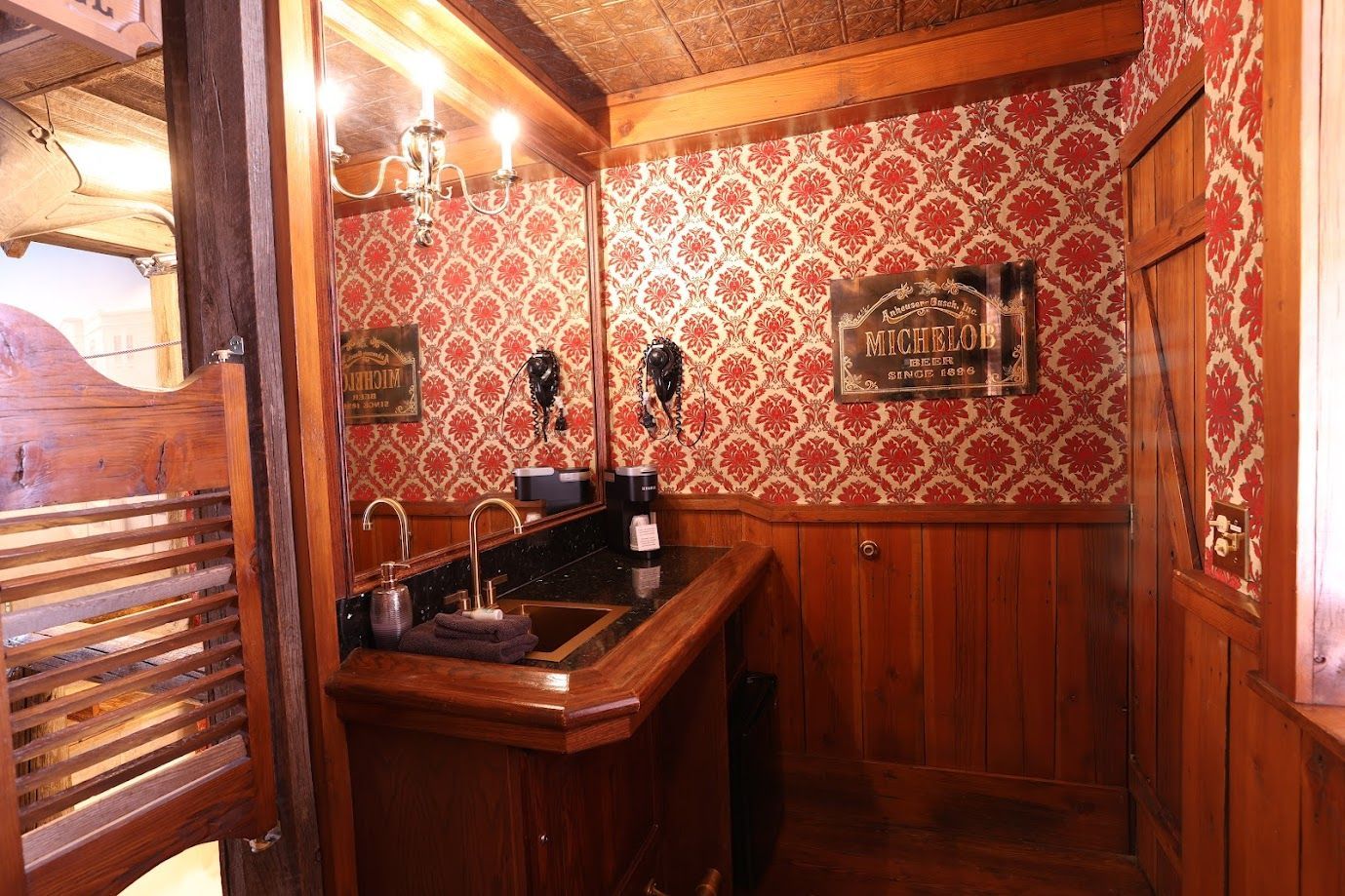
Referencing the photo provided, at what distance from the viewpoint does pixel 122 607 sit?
117cm

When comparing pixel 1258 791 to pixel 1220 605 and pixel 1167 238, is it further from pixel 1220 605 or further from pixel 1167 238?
pixel 1167 238

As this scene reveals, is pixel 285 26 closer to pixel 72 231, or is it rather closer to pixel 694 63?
pixel 72 231

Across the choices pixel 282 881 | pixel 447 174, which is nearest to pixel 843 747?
pixel 282 881

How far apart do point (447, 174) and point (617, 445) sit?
3.98 ft

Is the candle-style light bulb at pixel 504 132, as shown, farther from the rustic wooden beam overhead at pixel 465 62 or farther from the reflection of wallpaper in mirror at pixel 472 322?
the reflection of wallpaper in mirror at pixel 472 322

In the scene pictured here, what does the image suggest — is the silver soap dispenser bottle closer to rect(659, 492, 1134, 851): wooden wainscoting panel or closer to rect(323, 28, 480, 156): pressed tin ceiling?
rect(323, 28, 480, 156): pressed tin ceiling

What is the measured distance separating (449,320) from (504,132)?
1.99 feet

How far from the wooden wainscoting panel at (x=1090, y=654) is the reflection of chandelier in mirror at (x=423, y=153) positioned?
90.1 inches

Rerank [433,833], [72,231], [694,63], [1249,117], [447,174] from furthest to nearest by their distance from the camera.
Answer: [694,63], [447,174], [433,833], [1249,117], [72,231]

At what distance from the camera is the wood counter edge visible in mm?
1311

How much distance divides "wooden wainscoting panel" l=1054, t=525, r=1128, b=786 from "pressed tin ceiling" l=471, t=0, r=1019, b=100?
1.82m

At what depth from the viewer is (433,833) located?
1.46 meters

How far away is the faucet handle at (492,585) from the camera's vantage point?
1.87 metres

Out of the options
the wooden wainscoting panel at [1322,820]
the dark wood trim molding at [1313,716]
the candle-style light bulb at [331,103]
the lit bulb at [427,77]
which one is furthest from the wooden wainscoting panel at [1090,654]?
the candle-style light bulb at [331,103]
